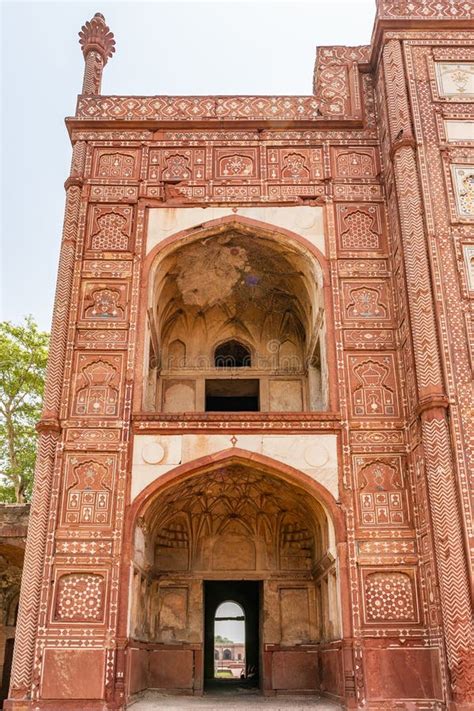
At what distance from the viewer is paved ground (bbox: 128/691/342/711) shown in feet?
31.6

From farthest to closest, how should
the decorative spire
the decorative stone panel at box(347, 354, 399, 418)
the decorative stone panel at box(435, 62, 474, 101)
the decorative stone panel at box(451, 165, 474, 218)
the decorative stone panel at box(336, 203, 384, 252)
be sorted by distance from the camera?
the decorative spire → the decorative stone panel at box(435, 62, 474, 101) → the decorative stone panel at box(336, 203, 384, 252) → the decorative stone panel at box(451, 165, 474, 218) → the decorative stone panel at box(347, 354, 399, 418)

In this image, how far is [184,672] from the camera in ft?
39.0

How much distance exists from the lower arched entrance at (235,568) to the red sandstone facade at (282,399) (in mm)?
42

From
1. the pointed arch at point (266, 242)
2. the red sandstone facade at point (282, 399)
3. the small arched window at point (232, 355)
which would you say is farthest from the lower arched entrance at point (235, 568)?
the small arched window at point (232, 355)

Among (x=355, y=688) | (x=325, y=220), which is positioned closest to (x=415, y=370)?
(x=325, y=220)

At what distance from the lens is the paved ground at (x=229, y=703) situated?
31.6ft

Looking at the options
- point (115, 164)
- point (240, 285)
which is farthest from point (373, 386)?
point (115, 164)

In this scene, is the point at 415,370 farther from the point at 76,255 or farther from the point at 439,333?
the point at 76,255

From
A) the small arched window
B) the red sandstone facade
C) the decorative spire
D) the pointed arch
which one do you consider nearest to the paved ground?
the red sandstone facade

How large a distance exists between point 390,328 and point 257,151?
4.49 meters

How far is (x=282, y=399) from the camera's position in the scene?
14047 mm

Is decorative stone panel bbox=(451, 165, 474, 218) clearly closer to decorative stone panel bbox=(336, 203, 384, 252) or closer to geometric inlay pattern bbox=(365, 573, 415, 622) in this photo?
decorative stone panel bbox=(336, 203, 384, 252)

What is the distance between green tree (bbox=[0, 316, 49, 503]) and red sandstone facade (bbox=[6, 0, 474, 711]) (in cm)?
787

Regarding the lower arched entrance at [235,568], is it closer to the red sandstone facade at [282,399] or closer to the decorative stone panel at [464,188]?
the red sandstone facade at [282,399]
